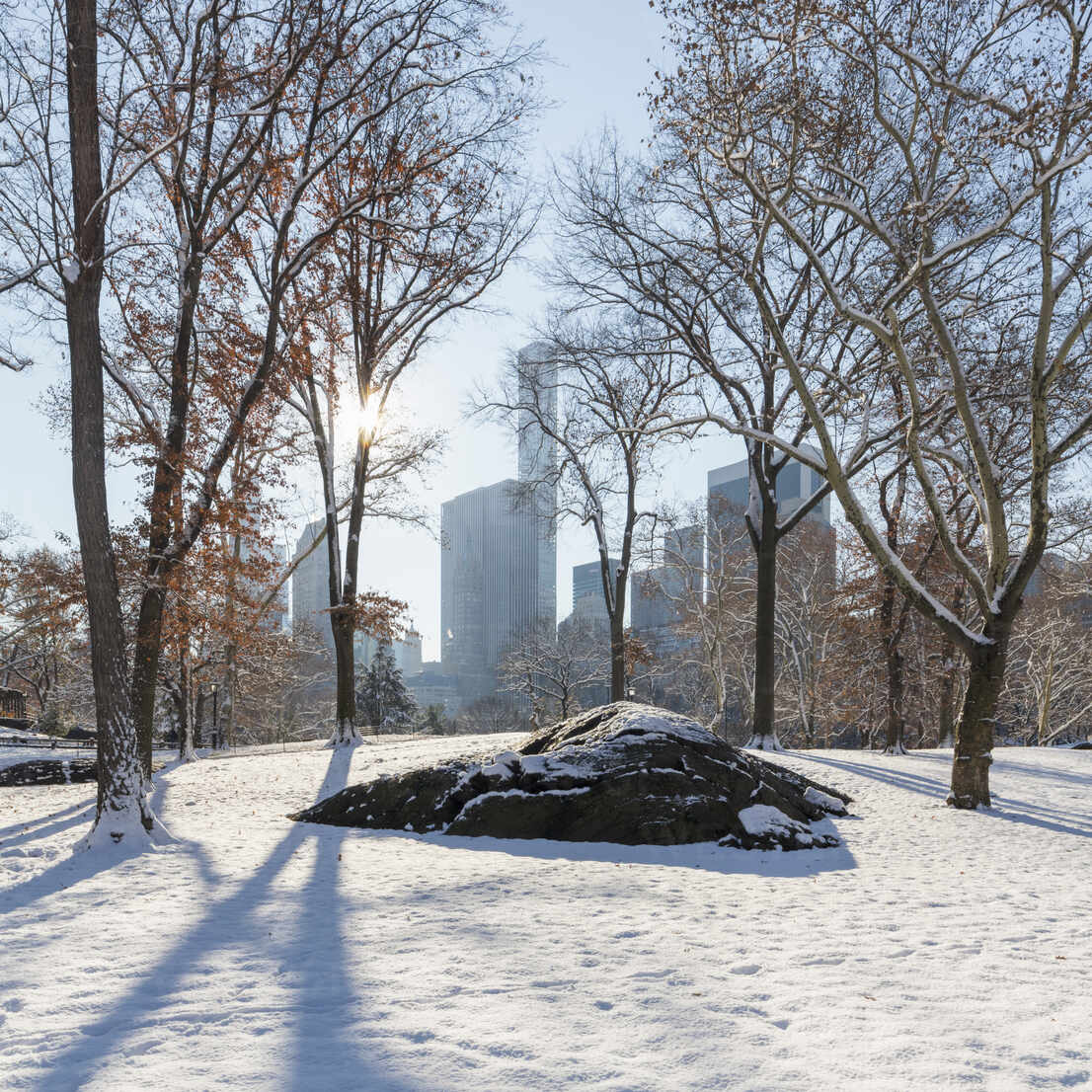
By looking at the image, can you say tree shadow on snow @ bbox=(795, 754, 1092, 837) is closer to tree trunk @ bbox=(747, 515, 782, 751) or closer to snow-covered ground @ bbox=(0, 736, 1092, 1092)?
tree trunk @ bbox=(747, 515, 782, 751)

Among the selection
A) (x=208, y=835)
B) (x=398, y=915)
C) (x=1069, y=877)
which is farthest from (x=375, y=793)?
(x=1069, y=877)

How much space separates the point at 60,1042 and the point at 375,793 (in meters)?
5.70

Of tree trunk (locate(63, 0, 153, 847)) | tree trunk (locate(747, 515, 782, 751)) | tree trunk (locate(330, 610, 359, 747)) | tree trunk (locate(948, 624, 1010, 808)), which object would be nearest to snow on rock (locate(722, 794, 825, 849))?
tree trunk (locate(948, 624, 1010, 808))

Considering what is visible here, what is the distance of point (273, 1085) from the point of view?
2.54 meters

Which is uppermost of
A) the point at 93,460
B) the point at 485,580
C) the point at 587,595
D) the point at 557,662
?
the point at 485,580

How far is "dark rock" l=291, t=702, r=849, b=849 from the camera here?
7.19 meters

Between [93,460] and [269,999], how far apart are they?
598 centimetres

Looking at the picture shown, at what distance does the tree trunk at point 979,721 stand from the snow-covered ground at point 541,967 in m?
1.78

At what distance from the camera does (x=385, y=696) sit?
1640 inches

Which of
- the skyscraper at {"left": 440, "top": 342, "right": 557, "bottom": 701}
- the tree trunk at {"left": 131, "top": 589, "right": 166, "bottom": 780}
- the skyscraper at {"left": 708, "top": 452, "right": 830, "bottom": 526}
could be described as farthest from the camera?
the skyscraper at {"left": 440, "top": 342, "right": 557, "bottom": 701}

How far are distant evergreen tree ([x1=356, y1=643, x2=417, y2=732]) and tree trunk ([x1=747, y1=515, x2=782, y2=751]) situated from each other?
2999 cm

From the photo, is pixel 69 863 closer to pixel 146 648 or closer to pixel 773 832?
pixel 146 648

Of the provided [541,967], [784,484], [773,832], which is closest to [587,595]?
[784,484]

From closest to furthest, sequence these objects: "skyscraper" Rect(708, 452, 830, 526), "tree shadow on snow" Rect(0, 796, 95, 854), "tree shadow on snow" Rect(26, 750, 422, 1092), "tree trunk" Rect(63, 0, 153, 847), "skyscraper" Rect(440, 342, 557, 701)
A: "tree shadow on snow" Rect(26, 750, 422, 1092) < "tree trunk" Rect(63, 0, 153, 847) < "tree shadow on snow" Rect(0, 796, 95, 854) < "skyscraper" Rect(708, 452, 830, 526) < "skyscraper" Rect(440, 342, 557, 701)
